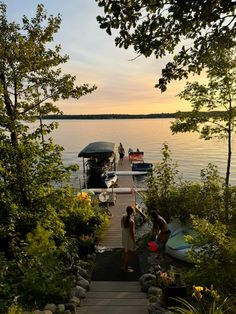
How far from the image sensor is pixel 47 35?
40.8 ft

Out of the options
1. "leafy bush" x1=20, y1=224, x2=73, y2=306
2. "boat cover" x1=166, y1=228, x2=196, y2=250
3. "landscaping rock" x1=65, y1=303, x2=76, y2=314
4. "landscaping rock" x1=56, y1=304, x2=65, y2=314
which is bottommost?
"boat cover" x1=166, y1=228, x2=196, y2=250

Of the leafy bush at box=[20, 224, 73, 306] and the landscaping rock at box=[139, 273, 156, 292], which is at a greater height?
the leafy bush at box=[20, 224, 73, 306]

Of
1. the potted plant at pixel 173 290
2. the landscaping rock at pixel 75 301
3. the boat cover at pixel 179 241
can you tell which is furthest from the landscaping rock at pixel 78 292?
the boat cover at pixel 179 241

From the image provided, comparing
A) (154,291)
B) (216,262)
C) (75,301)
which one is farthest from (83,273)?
(216,262)

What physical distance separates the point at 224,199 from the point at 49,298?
758 cm

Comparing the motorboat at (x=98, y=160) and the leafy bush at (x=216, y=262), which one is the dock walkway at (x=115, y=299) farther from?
the motorboat at (x=98, y=160)

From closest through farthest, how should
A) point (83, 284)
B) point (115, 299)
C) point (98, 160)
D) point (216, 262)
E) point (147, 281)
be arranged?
point (216, 262)
point (115, 299)
point (83, 284)
point (147, 281)
point (98, 160)

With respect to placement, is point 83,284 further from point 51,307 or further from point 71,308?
point 51,307

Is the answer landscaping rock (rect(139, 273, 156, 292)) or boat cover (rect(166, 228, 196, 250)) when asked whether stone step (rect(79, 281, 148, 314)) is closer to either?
landscaping rock (rect(139, 273, 156, 292))

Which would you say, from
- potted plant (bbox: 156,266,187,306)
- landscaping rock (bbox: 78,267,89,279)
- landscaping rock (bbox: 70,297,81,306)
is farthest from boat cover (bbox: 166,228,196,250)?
landscaping rock (bbox: 70,297,81,306)

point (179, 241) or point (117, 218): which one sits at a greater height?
point (179, 241)

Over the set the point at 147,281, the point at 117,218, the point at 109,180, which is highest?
the point at 147,281

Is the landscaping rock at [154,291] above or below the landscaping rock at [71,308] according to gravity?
below

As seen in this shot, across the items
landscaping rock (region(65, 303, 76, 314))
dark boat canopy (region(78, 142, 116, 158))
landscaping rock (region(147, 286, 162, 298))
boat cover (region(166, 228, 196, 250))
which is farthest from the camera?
dark boat canopy (region(78, 142, 116, 158))
